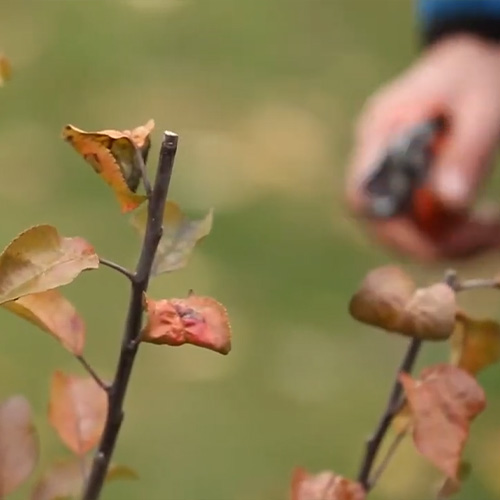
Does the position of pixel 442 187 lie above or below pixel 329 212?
above

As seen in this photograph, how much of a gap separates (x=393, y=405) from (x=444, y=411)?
44 millimetres

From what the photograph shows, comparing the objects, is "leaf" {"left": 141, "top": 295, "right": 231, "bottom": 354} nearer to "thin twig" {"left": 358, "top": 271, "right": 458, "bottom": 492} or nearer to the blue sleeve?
"thin twig" {"left": 358, "top": 271, "right": 458, "bottom": 492}

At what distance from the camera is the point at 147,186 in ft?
0.90

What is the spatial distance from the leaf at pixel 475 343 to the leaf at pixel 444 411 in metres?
0.03

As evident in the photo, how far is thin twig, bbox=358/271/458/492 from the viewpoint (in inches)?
14.0

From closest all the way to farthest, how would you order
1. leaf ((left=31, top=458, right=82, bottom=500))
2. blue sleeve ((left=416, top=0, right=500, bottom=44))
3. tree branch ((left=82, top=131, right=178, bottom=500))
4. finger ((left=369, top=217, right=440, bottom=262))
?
tree branch ((left=82, top=131, right=178, bottom=500))
leaf ((left=31, top=458, right=82, bottom=500))
finger ((left=369, top=217, right=440, bottom=262))
blue sleeve ((left=416, top=0, right=500, bottom=44))

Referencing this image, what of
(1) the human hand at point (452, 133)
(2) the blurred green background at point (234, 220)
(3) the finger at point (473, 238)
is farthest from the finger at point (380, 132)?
(2) the blurred green background at point (234, 220)

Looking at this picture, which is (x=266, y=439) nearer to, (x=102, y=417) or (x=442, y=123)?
(x=442, y=123)

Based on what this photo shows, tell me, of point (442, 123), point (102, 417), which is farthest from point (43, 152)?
point (102, 417)

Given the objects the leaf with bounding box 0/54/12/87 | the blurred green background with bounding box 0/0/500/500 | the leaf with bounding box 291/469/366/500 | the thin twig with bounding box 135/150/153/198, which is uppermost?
the leaf with bounding box 0/54/12/87

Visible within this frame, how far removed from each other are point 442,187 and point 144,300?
684 mm

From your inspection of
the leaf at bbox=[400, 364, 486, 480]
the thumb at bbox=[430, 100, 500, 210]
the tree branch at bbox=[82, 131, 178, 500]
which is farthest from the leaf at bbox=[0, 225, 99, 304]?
the thumb at bbox=[430, 100, 500, 210]

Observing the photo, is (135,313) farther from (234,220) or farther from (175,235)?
(234,220)

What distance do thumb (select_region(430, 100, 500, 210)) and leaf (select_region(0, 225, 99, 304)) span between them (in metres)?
0.67
